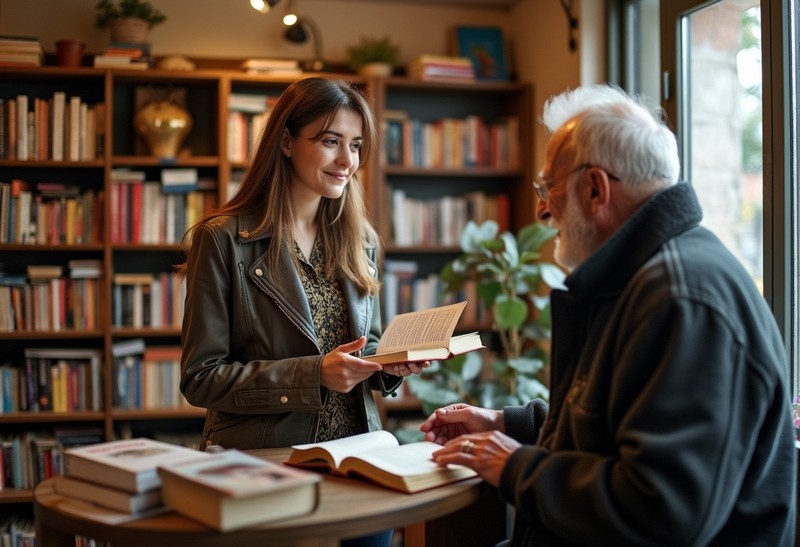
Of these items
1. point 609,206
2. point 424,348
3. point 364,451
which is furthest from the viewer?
point 424,348

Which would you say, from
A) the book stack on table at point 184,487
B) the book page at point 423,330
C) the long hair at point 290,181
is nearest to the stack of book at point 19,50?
the long hair at point 290,181

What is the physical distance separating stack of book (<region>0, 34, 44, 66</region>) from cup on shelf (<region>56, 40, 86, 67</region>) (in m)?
0.09

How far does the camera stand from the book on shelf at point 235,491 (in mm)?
1243

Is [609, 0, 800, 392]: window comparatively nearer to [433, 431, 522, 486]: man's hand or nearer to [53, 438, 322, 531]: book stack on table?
[433, 431, 522, 486]: man's hand

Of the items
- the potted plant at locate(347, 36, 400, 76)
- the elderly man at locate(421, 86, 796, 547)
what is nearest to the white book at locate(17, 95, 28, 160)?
the potted plant at locate(347, 36, 400, 76)

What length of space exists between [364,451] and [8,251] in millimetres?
3118

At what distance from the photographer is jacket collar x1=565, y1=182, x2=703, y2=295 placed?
1.43 meters

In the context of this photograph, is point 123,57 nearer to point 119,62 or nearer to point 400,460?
point 119,62

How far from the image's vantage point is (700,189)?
3453 mm

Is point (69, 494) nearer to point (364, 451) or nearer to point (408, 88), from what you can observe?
point (364, 451)

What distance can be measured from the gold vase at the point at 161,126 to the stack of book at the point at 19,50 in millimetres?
518

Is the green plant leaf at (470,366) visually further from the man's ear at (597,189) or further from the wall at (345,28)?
the man's ear at (597,189)

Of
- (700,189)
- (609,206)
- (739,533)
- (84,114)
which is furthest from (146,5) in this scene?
(739,533)

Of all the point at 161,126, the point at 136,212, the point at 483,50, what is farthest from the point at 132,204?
the point at 483,50
